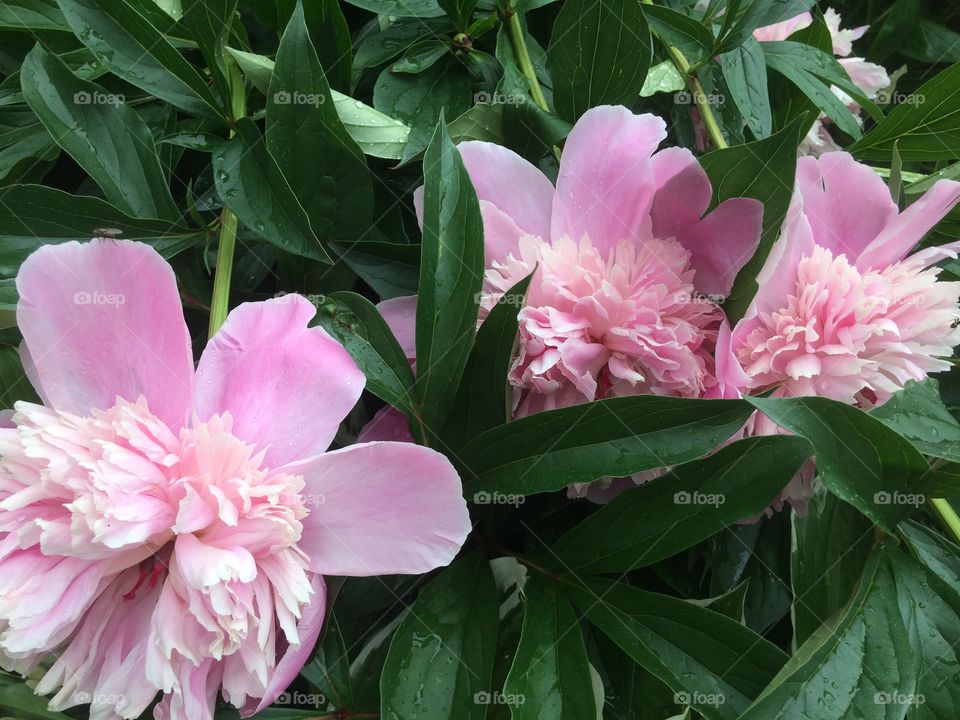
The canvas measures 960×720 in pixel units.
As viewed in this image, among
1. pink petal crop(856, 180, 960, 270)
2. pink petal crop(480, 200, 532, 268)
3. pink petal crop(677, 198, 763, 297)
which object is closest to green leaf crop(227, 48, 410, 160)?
pink petal crop(480, 200, 532, 268)

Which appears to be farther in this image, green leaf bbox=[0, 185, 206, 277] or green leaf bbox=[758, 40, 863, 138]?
green leaf bbox=[758, 40, 863, 138]

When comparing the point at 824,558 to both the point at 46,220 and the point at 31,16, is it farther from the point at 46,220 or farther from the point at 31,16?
the point at 31,16

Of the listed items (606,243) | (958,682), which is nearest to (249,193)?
(606,243)

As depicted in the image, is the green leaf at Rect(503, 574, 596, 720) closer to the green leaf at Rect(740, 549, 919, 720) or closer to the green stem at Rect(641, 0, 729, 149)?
the green leaf at Rect(740, 549, 919, 720)

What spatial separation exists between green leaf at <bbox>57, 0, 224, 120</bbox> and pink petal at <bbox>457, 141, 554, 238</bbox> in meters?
0.21

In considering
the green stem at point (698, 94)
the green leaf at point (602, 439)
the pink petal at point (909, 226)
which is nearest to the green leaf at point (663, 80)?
the green stem at point (698, 94)

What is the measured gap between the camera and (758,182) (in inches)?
18.3

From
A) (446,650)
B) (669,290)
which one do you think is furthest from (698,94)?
(446,650)

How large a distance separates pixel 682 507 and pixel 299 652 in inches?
8.8

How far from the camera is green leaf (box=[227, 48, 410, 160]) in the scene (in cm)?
55

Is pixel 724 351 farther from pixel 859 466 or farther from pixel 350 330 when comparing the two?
pixel 350 330

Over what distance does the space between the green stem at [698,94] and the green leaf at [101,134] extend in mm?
404

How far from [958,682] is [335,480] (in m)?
0.38

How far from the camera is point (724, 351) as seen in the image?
45cm
